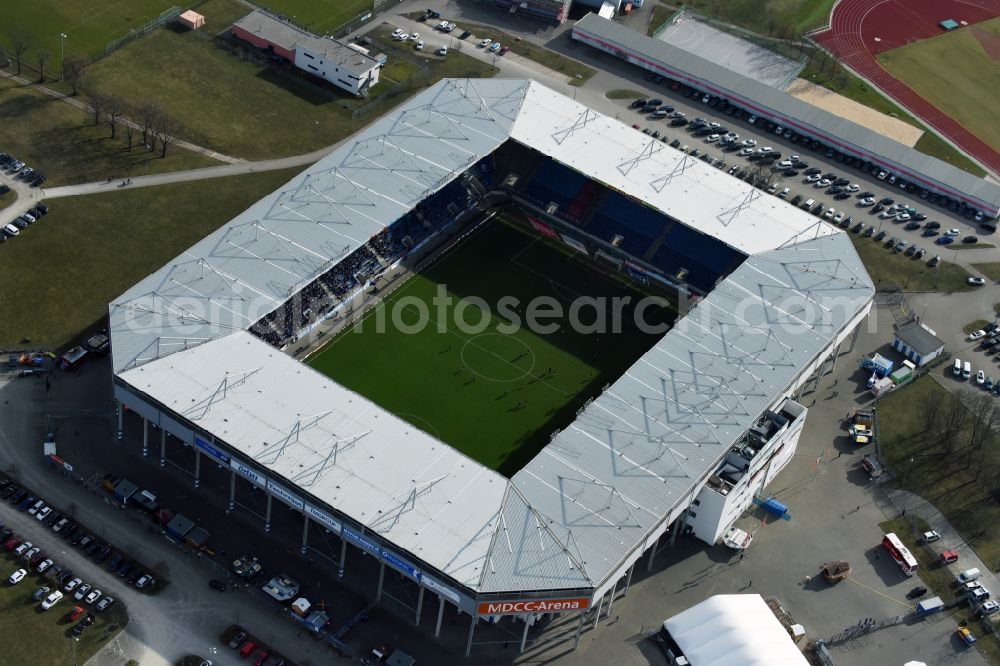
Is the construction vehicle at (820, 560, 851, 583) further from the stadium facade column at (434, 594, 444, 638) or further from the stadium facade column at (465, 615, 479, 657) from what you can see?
the stadium facade column at (434, 594, 444, 638)

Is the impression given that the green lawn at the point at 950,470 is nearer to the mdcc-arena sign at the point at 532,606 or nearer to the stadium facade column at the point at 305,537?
the mdcc-arena sign at the point at 532,606

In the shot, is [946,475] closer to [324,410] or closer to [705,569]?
[705,569]

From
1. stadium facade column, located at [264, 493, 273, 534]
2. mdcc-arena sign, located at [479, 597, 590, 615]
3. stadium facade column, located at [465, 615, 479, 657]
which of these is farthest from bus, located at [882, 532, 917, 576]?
stadium facade column, located at [264, 493, 273, 534]

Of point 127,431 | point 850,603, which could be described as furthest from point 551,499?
point 127,431

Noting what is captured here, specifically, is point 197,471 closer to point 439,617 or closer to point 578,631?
point 439,617

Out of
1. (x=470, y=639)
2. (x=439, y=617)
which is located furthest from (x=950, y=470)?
(x=439, y=617)

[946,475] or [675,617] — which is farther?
[946,475]
